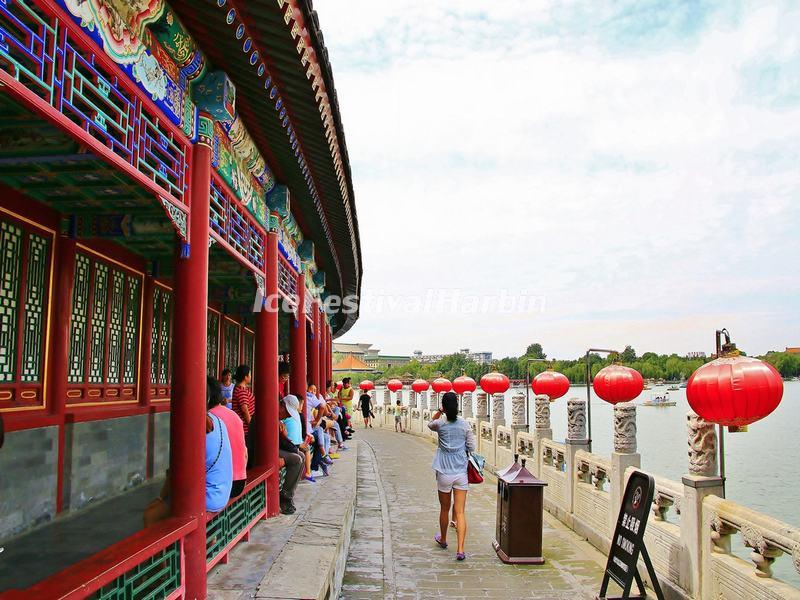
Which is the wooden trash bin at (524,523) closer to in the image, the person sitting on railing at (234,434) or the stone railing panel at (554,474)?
the stone railing panel at (554,474)

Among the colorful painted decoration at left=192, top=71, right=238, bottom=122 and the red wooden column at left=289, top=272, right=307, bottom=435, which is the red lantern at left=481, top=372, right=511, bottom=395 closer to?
the red wooden column at left=289, top=272, right=307, bottom=435

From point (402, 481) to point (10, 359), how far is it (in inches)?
350

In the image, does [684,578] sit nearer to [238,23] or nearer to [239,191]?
[239,191]

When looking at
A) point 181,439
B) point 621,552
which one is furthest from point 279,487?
→ point 621,552

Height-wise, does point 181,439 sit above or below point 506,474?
above

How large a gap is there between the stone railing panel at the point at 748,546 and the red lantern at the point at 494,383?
10.9 m

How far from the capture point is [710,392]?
16.2 ft

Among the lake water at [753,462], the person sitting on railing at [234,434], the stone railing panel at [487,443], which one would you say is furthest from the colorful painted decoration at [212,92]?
the stone railing panel at [487,443]

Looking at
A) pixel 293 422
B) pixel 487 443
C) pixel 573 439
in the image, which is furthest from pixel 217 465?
pixel 487 443

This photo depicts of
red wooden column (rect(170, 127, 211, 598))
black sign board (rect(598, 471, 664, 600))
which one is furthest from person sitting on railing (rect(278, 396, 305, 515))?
black sign board (rect(598, 471, 664, 600))

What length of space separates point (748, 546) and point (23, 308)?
5.58 metres

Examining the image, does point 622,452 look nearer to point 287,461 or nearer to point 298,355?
point 287,461

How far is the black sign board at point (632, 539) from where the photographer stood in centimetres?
501

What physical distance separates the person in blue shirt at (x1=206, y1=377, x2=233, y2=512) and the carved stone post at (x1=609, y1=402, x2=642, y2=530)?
166 inches
